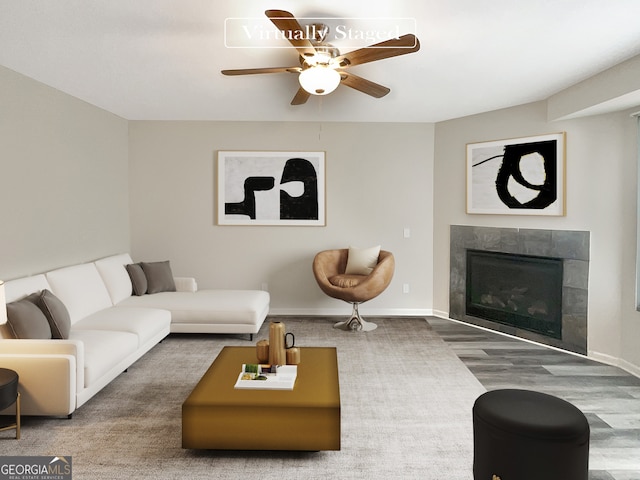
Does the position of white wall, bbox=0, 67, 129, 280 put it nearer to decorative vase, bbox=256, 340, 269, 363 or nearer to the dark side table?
the dark side table

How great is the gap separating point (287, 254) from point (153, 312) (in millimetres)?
2169

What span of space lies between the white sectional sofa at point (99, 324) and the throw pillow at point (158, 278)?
89 millimetres

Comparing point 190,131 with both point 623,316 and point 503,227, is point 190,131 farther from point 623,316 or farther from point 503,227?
point 623,316

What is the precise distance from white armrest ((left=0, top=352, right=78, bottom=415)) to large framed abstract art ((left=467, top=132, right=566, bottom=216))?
4444 millimetres

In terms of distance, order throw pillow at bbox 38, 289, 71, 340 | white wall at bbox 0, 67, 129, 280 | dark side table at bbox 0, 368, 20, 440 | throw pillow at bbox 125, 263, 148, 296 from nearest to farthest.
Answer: dark side table at bbox 0, 368, 20, 440 < throw pillow at bbox 38, 289, 71, 340 < white wall at bbox 0, 67, 129, 280 < throw pillow at bbox 125, 263, 148, 296

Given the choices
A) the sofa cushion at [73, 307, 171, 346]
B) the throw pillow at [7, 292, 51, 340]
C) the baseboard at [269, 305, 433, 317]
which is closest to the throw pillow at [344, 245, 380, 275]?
the baseboard at [269, 305, 433, 317]

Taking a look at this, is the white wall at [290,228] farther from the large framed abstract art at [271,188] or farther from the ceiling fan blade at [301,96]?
the ceiling fan blade at [301,96]

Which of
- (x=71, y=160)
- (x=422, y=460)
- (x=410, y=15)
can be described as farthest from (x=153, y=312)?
(x=410, y=15)

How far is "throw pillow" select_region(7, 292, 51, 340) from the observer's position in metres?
3.38

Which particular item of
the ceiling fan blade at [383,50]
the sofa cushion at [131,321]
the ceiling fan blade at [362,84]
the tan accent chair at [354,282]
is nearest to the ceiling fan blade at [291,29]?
the ceiling fan blade at [383,50]

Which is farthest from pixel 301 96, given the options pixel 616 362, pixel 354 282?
pixel 616 362

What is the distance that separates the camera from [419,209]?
6.50m

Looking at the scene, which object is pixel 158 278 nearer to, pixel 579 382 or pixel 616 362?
pixel 579 382

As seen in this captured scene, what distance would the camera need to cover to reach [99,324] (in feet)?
13.8
